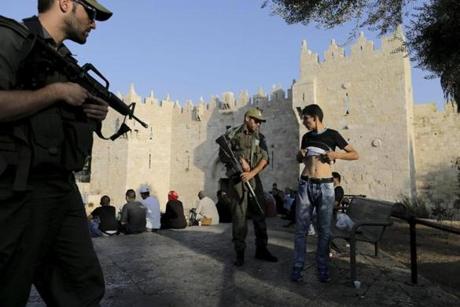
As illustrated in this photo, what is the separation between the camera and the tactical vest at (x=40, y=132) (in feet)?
4.53

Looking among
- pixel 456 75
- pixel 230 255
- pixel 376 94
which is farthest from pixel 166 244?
pixel 376 94

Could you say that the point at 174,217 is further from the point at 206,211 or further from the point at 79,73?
the point at 79,73

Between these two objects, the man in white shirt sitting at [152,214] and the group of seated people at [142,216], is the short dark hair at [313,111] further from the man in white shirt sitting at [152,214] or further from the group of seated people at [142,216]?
the man in white shirt sitting at [152,214]

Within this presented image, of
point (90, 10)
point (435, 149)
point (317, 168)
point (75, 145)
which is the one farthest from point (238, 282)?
point (435, 149)

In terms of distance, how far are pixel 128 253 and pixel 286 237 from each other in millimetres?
2696

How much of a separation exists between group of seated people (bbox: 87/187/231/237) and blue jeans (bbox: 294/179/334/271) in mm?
3903

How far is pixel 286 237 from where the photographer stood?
6.16 metres

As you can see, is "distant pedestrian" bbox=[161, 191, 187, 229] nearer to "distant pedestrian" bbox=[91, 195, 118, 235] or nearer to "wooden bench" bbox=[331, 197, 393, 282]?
"distant pedestrian" bbox=[91, 195, 118, 235]

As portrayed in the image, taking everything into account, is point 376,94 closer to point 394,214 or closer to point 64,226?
point 394,214

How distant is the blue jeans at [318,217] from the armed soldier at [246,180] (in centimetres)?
69

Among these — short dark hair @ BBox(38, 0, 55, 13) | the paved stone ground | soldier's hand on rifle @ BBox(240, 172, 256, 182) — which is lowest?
the paved stone ground

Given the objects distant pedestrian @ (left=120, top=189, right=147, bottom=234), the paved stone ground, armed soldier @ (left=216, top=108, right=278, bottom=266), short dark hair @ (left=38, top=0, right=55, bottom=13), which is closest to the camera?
short dark hair @ (left=38, top=0, right=55, bottom=13)

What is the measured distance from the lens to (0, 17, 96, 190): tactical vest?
1380 millimetres

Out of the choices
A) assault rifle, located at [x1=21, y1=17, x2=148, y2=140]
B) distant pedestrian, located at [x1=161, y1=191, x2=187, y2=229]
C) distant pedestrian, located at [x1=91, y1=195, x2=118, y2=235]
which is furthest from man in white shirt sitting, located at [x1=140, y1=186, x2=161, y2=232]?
assault rifle, located at [x1=21, y1=17, x2=148, y2=140]
